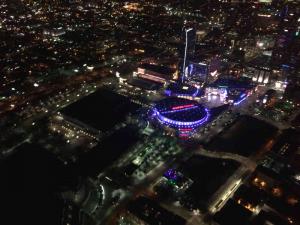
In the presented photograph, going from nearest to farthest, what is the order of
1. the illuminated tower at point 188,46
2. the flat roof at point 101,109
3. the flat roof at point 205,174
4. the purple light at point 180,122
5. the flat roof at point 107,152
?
the flat roof at point 205,174 → the flat roof at point 107,152 → the flat roof at point 101,109 → the purple light at point 180,122 → the illuminated tower at point 188,46

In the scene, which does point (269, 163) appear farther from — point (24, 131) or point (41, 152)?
point (24, 131)

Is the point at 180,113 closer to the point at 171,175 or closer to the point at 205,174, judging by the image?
the point at 205,174

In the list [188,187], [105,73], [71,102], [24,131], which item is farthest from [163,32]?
[188,187]

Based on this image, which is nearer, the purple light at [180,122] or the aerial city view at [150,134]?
the aerial city view at [150,134]

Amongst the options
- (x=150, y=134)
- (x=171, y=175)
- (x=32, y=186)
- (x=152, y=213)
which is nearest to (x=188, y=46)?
(x=150, y=134)

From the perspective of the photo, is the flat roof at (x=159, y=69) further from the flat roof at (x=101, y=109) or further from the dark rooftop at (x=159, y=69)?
the flat roof at (x=101, y=109)

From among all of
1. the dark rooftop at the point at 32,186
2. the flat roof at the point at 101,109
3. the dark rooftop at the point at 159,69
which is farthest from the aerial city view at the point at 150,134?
the dark rooftop at the point at 159,69
